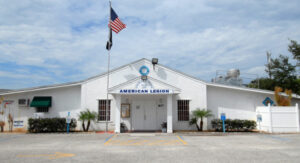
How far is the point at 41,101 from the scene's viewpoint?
17.4 m

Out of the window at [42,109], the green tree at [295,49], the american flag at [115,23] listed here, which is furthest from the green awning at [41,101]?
the green tree at [295,49]

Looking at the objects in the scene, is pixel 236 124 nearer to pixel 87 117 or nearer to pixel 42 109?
pixel 87 117

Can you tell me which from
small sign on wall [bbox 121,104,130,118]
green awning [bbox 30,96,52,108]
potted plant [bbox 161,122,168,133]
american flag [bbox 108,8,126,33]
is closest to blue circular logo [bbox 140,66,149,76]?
small sign on wall [bbox 121,104,130,118]

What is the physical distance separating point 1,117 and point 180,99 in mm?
13572

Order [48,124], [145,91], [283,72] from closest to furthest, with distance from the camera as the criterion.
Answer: [145,91] < [48,124] < [283,72]

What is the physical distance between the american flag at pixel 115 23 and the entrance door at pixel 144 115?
5392 millimetres

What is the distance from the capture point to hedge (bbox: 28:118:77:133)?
629 inches

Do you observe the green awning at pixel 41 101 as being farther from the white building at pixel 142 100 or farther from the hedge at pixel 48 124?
the hedge at pixel 48 124

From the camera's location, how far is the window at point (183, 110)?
17.4 metres

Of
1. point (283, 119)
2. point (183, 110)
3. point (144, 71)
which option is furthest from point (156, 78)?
point (283, 119)

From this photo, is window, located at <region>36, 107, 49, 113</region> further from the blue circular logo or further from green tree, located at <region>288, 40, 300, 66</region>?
green tree, located at <region>288, 40, 300, 66</region>

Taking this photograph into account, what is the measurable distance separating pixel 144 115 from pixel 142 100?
1093 millimetres

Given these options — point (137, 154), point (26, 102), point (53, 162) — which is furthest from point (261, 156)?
point (26, 102)

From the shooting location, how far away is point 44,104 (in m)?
17.2
